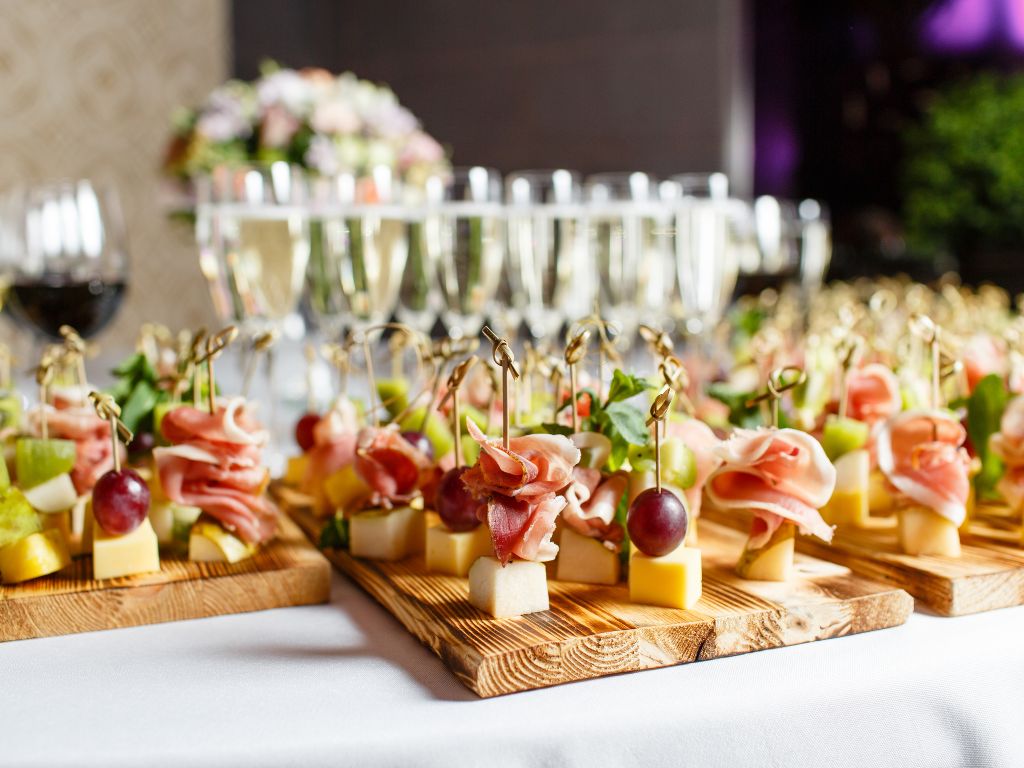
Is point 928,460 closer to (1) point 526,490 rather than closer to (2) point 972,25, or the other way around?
(1) point 526,490

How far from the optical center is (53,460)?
39.0 inches

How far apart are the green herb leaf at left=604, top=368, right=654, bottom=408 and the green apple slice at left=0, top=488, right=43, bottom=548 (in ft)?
1.63

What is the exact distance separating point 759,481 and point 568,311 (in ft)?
3.05

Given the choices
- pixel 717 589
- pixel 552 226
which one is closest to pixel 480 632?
pixel 717 589

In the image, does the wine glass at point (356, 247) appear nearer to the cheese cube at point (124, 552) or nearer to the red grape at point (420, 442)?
the red grape at point (420, 442)

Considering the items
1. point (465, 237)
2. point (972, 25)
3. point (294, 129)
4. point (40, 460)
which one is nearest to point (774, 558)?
point (40, 460)

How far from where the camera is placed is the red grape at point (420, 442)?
1057mm

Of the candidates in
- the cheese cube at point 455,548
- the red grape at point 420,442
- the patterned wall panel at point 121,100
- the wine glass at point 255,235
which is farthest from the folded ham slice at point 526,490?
the patterned wall panel at point 121,100

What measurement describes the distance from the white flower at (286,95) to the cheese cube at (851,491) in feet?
5.80

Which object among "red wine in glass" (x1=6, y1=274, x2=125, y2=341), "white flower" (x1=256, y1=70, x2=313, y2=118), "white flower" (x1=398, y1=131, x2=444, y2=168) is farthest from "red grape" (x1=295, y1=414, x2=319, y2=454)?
"white flower" (x1=398, y1=131, x2=444, y2=168)

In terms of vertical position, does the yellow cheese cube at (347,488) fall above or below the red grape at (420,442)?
below

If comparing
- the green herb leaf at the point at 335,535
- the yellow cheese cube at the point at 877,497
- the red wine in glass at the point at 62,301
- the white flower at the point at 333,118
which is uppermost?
the white flower at the point at 333,118

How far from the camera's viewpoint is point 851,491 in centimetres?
108

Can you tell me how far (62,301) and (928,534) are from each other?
1319mm
